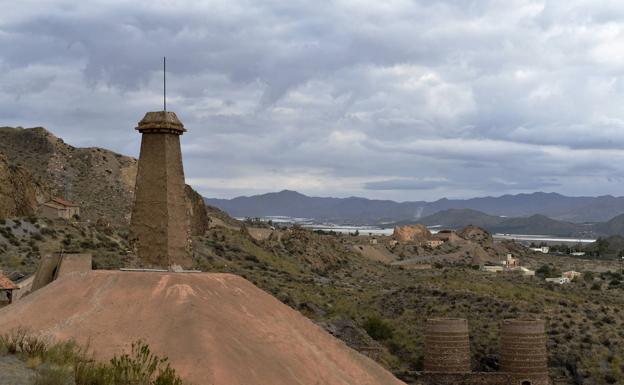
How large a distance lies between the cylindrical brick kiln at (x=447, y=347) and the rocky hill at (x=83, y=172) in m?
40.9

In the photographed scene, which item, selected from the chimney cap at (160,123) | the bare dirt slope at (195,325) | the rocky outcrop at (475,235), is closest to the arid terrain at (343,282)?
the bare dirt slope at (195,325)

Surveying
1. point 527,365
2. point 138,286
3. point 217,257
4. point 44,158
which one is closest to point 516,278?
point 217,257

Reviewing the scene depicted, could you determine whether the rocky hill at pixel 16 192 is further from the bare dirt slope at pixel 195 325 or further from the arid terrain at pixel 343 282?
the bare dirt slope at pixel 195 325

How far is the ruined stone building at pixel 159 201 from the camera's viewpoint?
1462 centimetres

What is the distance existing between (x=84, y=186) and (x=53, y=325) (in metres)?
71.2

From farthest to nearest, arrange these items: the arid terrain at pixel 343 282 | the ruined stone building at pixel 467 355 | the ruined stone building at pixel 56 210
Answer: the ruined stone building at pixel 56 210 < the arid terrain at pixel 343 282 < the ruined stone building at pixel 467 355

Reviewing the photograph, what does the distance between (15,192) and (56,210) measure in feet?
10.9

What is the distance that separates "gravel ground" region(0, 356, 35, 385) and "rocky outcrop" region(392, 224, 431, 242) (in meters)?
126

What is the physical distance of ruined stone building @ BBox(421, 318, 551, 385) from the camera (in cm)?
3788

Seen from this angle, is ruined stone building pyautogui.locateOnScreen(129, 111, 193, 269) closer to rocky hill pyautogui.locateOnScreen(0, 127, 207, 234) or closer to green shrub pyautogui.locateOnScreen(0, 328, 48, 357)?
green shrub pyautogui.locateOnScreen(0, 328, 48, 357)

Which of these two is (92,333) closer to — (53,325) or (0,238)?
(53,325)

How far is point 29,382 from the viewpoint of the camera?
9.30 meters

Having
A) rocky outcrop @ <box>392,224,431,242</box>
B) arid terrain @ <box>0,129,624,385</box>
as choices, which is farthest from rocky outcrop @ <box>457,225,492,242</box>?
arid terrain @ <box>0,129,624,385</box>

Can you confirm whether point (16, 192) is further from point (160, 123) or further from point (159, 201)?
point (160, 123)
